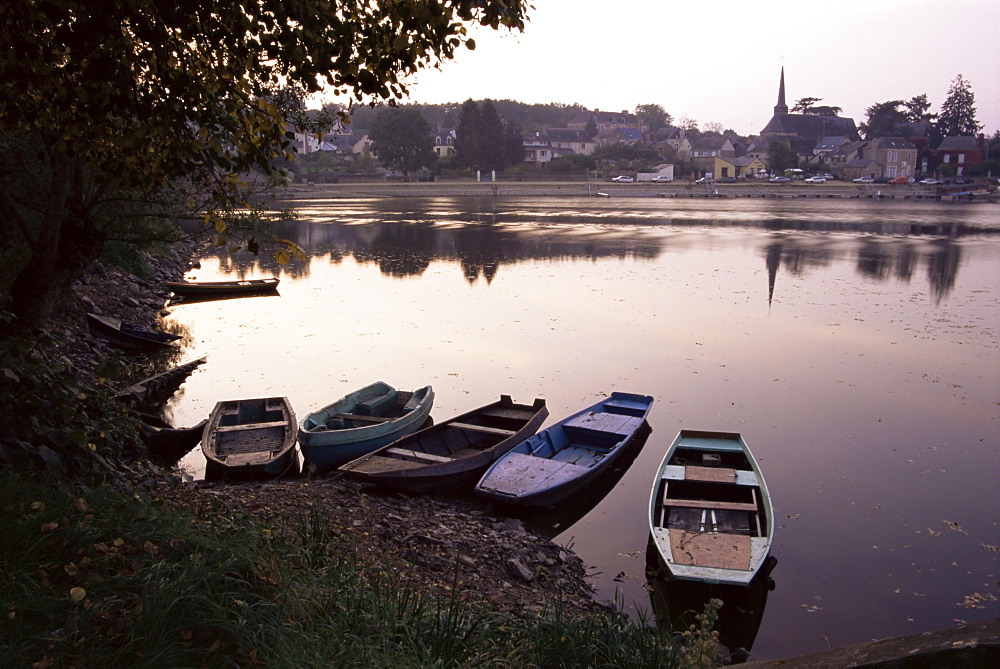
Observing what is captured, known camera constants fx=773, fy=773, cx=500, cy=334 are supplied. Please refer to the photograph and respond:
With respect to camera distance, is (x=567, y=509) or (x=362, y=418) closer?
(x=567, y=509)

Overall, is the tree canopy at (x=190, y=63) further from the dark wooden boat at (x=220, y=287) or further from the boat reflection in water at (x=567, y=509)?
the dark wooden boat at (x=220, y=287)

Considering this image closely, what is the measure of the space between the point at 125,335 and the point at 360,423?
8340mm

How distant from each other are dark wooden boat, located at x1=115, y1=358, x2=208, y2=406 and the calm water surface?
1.16 feet

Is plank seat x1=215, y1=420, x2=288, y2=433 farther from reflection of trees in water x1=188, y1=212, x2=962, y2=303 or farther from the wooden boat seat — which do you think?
reflection of trees in water x1=188, y1=212, x2=962, y2=303

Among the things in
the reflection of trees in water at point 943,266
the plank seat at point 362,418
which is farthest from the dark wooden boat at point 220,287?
the reflection of trees in water at point 943,266

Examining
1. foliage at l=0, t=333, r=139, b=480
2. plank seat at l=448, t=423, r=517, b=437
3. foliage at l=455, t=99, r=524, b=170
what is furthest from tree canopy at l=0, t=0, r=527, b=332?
foliage at l=455, t=99, r=524, b=170

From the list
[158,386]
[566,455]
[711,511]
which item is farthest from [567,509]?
[158,386]

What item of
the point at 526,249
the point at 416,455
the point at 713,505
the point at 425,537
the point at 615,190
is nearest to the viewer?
the point at 425,537

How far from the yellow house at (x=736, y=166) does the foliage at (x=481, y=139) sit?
29710 millimetres

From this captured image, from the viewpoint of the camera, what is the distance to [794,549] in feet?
30.6

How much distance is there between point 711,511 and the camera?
9.33 meters

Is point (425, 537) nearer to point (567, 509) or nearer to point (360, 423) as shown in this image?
point (567, 509)

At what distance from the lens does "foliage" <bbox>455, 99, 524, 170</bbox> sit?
92688 millimetres

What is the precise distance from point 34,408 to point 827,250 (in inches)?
1534
